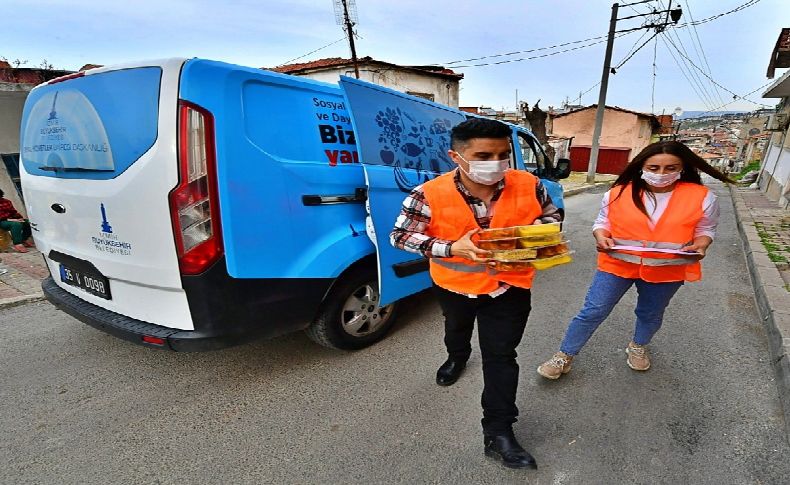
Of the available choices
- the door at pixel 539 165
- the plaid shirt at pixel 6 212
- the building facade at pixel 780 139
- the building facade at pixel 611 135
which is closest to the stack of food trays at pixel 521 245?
the door at pixel 539 165

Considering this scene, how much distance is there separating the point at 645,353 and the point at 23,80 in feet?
26.1

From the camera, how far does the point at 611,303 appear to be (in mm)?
2270

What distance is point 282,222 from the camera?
2.05 metres

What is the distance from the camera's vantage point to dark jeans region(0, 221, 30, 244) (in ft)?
17.0

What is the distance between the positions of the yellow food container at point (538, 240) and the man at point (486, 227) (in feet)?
0.45

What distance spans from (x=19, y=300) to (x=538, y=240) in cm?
457

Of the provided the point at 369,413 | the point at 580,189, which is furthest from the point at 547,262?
the point at 580,189

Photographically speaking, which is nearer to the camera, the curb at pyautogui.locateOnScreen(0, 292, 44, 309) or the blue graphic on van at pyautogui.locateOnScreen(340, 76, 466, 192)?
the blue graphic on van at pyautogui.locateOnScreen(340, 76, 466, 192)

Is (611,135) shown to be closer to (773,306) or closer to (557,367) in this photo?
(773,306)

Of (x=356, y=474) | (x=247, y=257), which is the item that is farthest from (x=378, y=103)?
(x=356, y=474)

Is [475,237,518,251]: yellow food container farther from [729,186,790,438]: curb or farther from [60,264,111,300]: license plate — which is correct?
[60,264,111,300]: license plate

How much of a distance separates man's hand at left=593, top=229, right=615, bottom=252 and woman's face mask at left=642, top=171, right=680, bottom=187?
34cm

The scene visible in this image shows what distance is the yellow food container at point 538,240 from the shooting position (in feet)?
4.97

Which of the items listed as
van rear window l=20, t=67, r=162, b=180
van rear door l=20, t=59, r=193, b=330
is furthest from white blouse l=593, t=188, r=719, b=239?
van rear window l=20, t=67, r=162, b=180
